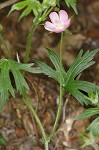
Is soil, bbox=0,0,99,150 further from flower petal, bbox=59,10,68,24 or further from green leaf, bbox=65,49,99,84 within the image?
flower petal, bbox=59,10,68,24

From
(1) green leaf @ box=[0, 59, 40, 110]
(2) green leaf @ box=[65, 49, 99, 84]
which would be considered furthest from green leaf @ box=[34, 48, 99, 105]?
(1) green leaf @ box=[0, 59, 40, 110]

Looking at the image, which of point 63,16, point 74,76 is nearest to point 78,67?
point 74,76

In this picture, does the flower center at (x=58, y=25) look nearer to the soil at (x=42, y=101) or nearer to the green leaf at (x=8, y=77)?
the green leaf at (x=8, y=77)

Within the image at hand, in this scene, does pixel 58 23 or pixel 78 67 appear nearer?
pixel 58 23

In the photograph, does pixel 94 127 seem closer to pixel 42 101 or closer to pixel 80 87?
pixel 80 87

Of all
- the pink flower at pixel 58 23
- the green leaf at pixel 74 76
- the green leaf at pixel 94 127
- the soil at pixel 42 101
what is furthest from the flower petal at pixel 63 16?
the soil at pixel 42 101

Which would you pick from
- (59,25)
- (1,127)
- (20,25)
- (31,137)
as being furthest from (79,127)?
(20,25)

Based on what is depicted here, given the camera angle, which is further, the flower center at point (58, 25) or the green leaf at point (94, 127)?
the green leaf at point (94, 127)

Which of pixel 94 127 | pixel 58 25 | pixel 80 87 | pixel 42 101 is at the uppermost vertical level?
pixel 58 25

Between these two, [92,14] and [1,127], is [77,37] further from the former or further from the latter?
[1,127]
